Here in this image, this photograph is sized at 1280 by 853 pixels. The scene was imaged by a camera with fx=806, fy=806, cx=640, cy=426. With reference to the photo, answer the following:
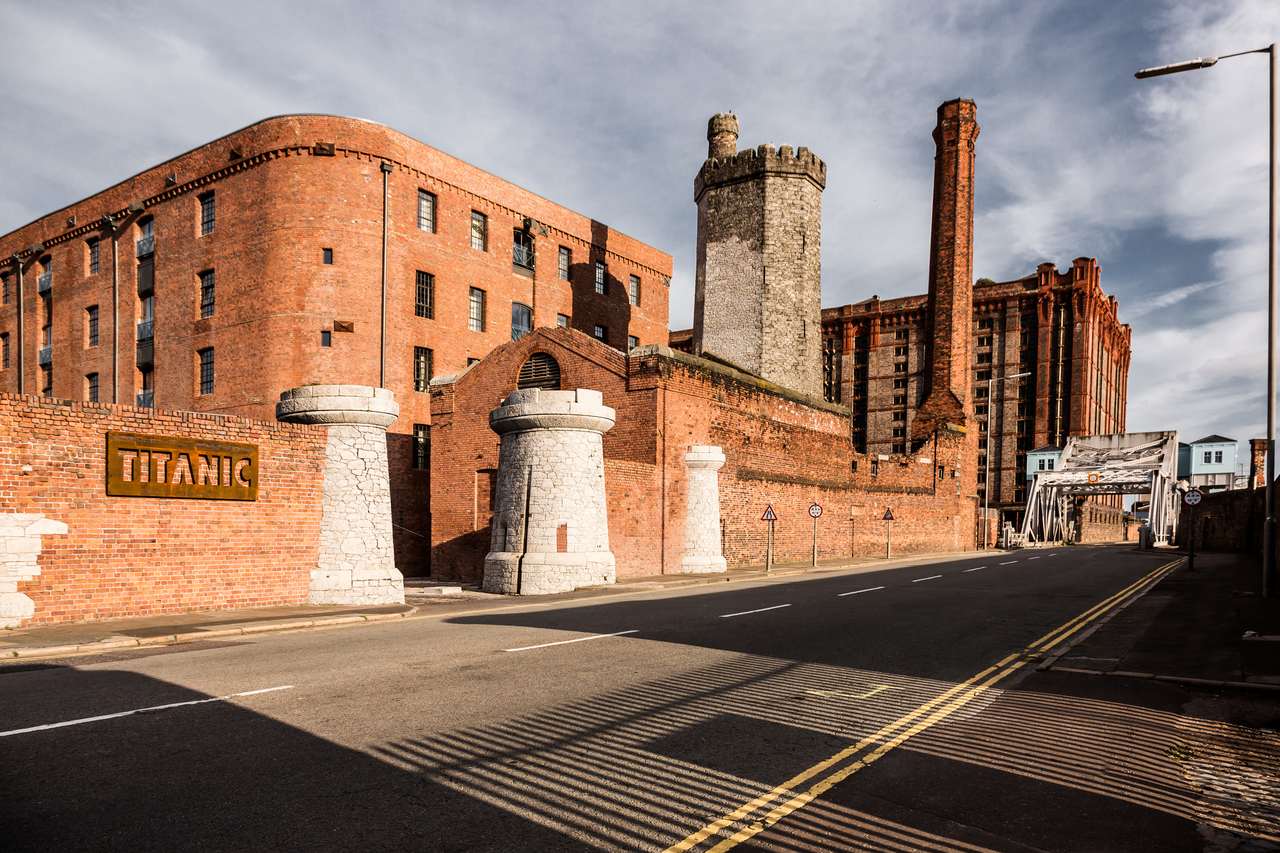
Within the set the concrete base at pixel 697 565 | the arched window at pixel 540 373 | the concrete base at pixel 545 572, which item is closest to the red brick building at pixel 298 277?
the arched window at pixel 540 373

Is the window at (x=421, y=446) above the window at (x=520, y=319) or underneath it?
underneath

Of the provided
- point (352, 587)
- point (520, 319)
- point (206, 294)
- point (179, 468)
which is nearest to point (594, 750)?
point (179, 468)

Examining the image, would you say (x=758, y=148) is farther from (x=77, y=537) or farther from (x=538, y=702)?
(x=538, y=702)

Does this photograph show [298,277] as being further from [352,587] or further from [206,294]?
[352,587]

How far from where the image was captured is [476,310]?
36812 millimetres

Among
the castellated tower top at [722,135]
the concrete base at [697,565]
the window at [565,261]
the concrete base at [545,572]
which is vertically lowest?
the concrete base at [697,565]

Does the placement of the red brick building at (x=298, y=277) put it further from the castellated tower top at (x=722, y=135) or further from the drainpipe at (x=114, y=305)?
the castellated tower top at (x=722, y=135)

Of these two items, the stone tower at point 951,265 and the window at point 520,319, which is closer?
the window at point 520,319

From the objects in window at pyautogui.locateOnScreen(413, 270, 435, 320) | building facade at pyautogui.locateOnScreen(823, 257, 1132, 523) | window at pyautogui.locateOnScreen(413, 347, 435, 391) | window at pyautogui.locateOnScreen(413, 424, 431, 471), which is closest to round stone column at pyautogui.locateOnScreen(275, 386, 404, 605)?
window at pyautogui.locateOnScreen(413, 424, 431, 471)

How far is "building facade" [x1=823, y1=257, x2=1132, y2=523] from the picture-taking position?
258 ft

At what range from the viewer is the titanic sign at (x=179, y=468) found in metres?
13.0

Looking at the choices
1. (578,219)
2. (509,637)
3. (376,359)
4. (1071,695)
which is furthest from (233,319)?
(1071,695)

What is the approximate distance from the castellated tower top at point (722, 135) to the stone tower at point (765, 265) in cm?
113

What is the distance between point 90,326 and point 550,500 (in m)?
31.5
